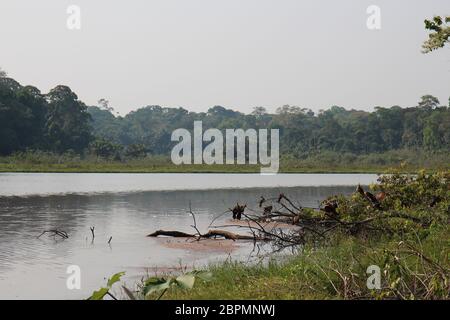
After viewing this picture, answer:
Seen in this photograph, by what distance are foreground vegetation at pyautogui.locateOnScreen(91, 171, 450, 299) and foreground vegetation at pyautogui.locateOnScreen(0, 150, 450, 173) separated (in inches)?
2279

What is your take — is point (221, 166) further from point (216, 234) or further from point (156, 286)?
point (156, 286)

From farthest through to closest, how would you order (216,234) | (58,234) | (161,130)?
1. (161,130)
2. (58,234)
3. (216,234)

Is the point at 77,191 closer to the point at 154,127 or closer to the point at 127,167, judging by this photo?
the point at 127,167

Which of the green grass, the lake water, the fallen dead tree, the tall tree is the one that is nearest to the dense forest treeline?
the tall tree

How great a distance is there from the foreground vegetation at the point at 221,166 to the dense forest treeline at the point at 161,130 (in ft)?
6.60

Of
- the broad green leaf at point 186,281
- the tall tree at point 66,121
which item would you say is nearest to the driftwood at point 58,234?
the broad green leaf at point 186,281

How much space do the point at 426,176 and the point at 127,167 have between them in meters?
66.8

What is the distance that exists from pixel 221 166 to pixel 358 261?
78.3 m

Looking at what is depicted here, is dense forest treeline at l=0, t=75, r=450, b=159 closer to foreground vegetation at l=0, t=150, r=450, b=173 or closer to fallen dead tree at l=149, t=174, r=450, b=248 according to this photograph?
foreground vegetation at l=0, t=150, r=450, b=173

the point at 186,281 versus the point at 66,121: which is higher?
the point at 66,121

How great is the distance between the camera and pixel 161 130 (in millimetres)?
128875

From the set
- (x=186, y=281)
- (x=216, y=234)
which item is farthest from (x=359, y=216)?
(x=186, y=281)

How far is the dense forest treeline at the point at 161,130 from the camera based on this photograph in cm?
8225

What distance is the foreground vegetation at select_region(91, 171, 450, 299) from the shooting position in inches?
398
